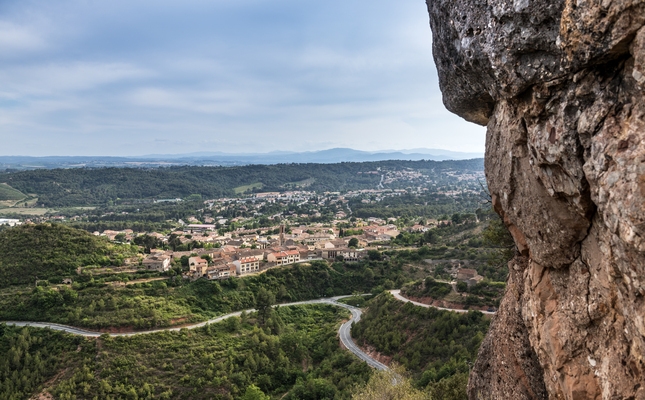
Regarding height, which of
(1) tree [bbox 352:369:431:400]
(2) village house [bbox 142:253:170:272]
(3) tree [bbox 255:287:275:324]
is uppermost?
(1) tree [bbox 352:369:431:400]

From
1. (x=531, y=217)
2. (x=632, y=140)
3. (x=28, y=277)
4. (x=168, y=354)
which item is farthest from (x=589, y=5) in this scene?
(x=28, y=277)

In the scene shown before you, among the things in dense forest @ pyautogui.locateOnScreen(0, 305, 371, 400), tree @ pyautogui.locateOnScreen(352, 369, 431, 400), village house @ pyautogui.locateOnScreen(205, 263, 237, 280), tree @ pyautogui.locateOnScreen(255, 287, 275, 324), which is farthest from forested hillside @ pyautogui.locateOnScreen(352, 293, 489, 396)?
village house @ pyautogui.locateOnScreen(205, 263, 237, 280)

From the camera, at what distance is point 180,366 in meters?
33.0

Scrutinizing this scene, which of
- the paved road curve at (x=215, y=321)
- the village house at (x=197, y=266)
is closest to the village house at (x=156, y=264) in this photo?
the village house at (x=197, y=266)


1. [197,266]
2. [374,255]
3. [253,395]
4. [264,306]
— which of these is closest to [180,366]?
[253,395]

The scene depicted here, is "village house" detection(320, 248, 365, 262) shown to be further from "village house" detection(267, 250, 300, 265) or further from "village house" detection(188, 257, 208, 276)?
"village house" detection(188, 257, 208, 276)

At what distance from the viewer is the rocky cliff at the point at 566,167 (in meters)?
5.95

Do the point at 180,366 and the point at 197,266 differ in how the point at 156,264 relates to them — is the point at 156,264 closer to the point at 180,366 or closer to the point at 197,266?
the point at 197,266

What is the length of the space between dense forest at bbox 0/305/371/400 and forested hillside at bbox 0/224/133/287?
11.8 metres

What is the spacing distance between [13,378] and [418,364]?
3086 centimetres

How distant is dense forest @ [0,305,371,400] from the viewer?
1177 inches

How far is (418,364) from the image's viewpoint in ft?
102

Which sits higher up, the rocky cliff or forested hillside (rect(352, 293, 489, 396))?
the rocky cliff

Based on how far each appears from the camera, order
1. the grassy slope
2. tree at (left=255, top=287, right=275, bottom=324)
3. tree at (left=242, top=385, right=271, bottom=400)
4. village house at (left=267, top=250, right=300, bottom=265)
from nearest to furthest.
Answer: tree at (left=242, top=385, right=271, bottom=400) → tree at (left=255, top=287, right=275, bottom=324) → village house at (left=267, top=250, right=300, bottom=265) → the grassy slope
